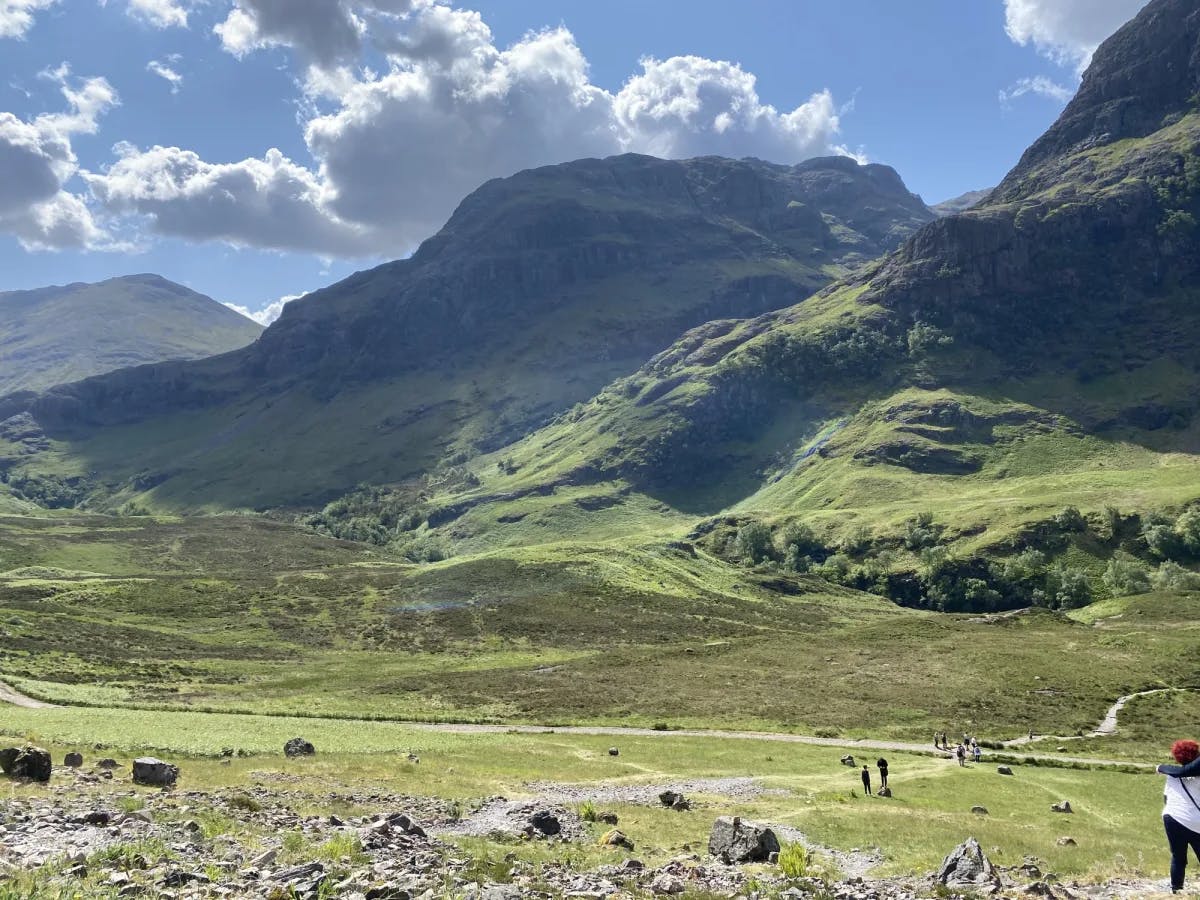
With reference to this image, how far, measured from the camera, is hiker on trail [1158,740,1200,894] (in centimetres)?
1688

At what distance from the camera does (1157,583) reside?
573ft

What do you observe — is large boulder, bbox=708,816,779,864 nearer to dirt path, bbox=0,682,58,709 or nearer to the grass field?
the grass field

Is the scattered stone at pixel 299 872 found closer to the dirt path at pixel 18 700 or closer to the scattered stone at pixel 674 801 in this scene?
the scattered stone at pixel 674 801

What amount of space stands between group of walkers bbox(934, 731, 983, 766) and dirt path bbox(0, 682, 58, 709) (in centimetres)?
7512

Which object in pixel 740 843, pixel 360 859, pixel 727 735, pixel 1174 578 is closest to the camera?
pixel 360 859

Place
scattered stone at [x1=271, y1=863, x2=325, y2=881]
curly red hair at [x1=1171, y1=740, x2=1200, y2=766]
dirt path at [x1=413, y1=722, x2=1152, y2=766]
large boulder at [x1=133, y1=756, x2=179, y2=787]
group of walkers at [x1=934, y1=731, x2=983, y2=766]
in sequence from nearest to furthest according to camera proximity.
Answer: scattered stone at [x1=271, y1=863, x2=325, y2=881], curly red hair at [x1=1171, y1=740, x2=1200, y2=766], large boulder at [x1=133, y1=756, x2=179, y2=787], group of walkers at [x1=934, y1=731, x2=983, y2=766], dirt path at [x1=413, y1=722, x2=1152, y2=766]

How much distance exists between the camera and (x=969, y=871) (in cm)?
2094

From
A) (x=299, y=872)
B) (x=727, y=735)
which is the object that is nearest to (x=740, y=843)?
(x=299, y=872)

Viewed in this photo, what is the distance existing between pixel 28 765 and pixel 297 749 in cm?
1783

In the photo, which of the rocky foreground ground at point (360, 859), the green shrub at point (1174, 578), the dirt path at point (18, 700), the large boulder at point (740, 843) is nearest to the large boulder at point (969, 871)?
the rocky foreground ground at point (360, 859)

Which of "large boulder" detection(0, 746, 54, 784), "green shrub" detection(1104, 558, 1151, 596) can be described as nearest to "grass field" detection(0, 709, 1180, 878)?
"large boulder" detection(0, 746, 54, 784)

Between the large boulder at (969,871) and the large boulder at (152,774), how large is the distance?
29040 millimetres

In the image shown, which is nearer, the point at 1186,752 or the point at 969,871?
the point at 1186,752

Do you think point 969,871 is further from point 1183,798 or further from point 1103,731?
point 1103,731
